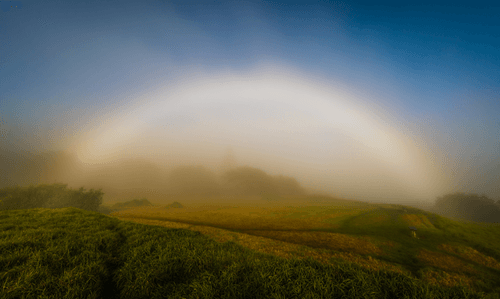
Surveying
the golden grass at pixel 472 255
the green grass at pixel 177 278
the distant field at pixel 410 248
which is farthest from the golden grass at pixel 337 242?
the green grass at pixel 177 278

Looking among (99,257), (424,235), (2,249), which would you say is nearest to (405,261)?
(424,235)

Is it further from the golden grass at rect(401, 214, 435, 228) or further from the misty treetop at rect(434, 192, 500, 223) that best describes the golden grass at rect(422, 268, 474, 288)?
the misty treetop at rect(434, 192, 500, 223)

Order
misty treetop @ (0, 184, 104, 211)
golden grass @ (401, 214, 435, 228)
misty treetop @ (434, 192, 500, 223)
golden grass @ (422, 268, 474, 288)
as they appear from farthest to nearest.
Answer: misty treetop @ (434, 192, 500, 223) < misty treetop @ (0, 184, 104, 211) < golden grass @ (401, 214, 435, 228) < golden grass @ (422, 268, 474, 288)

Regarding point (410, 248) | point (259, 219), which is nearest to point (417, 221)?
point (410, 248)

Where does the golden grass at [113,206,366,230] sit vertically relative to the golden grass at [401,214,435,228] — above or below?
below

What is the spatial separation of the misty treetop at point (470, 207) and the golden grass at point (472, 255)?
150 m

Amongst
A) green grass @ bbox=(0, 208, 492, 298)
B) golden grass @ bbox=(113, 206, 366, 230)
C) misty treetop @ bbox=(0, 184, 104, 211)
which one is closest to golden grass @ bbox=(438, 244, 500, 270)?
golden grass @ bbox=(113, 206, 366, 230)

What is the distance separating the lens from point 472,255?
112 ft

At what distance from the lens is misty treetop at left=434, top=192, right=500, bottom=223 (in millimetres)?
125256

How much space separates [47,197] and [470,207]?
28930cm

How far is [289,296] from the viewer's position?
5.82 m

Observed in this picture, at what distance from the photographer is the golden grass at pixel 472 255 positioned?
31297 mm

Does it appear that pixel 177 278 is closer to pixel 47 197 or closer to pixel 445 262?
pixel 445 262

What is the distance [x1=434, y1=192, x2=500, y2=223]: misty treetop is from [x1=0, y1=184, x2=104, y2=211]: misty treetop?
25479 centimetres
